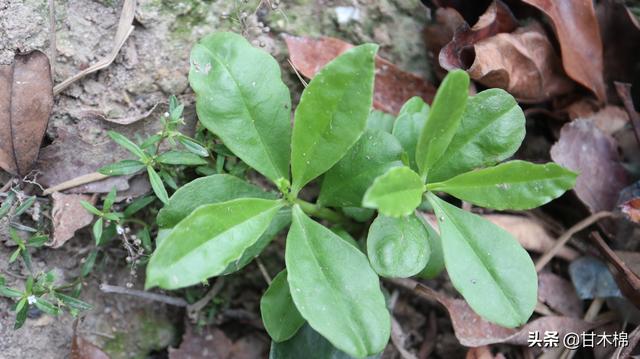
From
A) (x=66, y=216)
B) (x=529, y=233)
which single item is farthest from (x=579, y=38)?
(x=66, y=216)

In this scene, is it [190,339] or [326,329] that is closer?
[326,329]

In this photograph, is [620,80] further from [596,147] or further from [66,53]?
[66,53]

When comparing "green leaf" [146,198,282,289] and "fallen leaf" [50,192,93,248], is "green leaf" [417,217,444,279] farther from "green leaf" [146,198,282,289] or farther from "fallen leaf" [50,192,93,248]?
"fallen leaf" [50,192,93,248]

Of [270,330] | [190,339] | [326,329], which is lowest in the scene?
[190,339]

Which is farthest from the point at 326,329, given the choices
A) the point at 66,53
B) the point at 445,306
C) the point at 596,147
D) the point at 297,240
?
the point at 596,147

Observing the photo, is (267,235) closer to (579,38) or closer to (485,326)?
(485,326)

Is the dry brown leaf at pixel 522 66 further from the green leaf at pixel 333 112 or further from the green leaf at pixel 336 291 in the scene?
the green leaf at pixel 336 291
